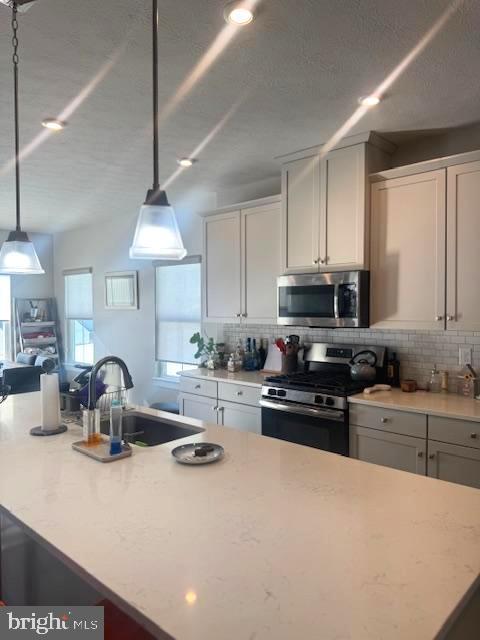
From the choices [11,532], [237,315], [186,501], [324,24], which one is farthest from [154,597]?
[237,315]

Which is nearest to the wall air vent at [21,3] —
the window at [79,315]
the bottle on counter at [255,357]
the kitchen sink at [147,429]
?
the kitchen sink at [147,429]

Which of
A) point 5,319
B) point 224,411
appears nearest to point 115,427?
point 224,411

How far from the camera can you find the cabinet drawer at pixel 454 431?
7.72ft

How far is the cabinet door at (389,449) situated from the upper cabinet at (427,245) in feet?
2.30

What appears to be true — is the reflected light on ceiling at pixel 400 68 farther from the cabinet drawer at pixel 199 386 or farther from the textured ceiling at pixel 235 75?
the cabinet drawer at pixel 199 386

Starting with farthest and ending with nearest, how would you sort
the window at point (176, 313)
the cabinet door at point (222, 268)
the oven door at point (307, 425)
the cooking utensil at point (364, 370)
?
1. the window at point (176, 313)
2. the cabinet door at point (222, 268)
3. the cooking utensil at point (364, 370)
4. the oven door at point (307, 425)

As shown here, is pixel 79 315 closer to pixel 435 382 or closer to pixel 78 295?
pixel 78 295

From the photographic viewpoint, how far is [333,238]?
3127mm

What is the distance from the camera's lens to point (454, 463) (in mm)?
2430

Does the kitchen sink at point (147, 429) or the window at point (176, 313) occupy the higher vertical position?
the window at point (176, 313)

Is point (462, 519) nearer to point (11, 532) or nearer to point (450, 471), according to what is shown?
point (450, 471)

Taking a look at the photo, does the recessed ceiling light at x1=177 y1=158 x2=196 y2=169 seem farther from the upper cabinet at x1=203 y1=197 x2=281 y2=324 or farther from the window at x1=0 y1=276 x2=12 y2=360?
the window at x1=0 y1=276 x2=12 y2=360

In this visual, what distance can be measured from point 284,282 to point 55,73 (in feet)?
6.44

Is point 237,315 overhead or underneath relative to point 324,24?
underneath
